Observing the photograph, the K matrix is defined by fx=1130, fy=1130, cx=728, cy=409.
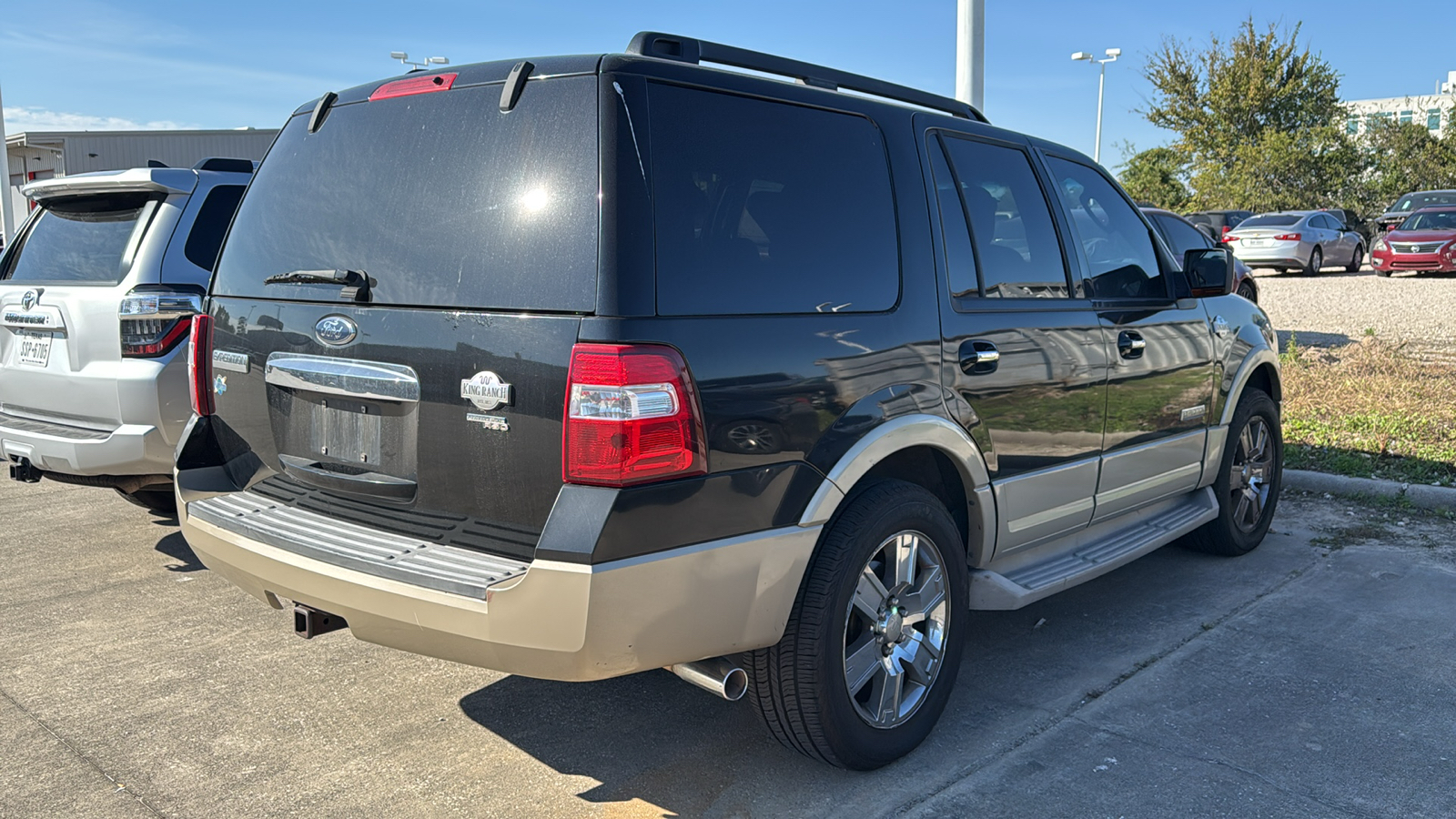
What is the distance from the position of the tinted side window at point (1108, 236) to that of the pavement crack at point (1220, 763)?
1.68 meters

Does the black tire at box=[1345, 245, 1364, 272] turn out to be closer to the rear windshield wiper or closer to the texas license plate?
the texas license plate

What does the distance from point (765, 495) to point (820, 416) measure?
30 centimetres

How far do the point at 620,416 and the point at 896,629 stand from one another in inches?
49.5

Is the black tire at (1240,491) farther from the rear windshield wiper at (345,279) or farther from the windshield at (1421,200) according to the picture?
the windshield at (1421,200)

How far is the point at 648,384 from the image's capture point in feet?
8.80

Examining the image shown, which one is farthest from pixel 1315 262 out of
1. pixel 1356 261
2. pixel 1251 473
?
pixel 1251 473

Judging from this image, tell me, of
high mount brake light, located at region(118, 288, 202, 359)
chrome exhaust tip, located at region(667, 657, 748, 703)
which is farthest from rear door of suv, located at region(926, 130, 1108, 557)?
high mount brake light, located at region(118, 288, 202, 359)

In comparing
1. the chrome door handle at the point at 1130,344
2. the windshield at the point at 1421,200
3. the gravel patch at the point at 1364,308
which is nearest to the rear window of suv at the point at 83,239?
the chrome door handle at the point at 1130,344

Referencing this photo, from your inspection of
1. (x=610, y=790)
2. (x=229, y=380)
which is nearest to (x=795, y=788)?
(x=610, y=790)

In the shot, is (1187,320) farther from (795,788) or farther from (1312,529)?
(795,788)

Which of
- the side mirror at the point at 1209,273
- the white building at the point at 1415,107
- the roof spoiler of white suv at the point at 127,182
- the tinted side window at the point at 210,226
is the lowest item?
the side mirror at the point at 1209,273

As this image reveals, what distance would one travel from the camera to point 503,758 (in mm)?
3438

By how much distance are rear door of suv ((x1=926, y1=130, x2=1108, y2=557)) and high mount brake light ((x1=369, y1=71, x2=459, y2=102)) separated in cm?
159

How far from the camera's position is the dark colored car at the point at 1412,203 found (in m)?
28.8
